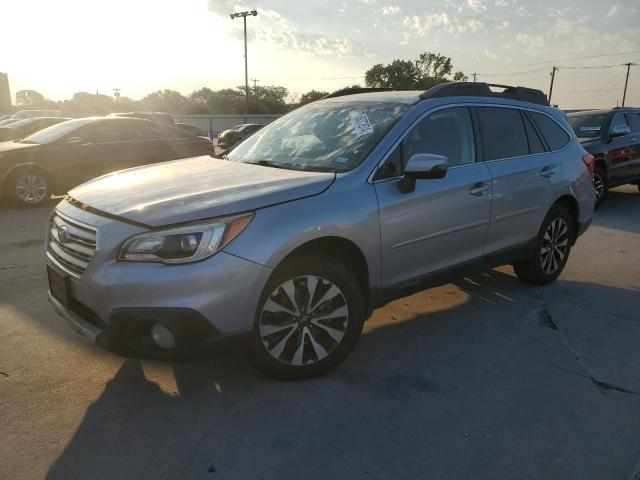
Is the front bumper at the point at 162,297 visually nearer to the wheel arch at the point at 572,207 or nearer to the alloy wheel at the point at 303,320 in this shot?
the alloy wheel at the point at 303,320

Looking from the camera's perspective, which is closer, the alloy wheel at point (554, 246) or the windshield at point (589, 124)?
the alloy wheel at point (554, 246)

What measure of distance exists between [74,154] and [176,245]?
7.26 metres

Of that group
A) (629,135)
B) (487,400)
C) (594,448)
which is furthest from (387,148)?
(629,135)

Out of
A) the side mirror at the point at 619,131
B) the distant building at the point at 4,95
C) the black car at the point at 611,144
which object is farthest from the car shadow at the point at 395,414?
the distant building at the point at 4,95

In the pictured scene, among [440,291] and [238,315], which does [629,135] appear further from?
[238,315]

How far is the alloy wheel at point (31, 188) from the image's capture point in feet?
27.9

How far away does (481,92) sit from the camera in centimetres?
420

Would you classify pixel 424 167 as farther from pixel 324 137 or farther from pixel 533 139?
pixel 533 139

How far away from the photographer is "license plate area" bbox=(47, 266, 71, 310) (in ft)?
9.46

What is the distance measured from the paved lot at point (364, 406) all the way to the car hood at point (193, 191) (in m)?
0.77

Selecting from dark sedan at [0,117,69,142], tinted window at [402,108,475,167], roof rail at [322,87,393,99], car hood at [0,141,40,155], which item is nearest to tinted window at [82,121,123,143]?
car hood at [0,141,40,155]

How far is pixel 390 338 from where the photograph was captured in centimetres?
377

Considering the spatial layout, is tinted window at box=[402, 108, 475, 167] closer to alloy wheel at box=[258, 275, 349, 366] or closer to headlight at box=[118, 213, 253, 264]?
alloy wheel at box=[258, 275, 349, 366]

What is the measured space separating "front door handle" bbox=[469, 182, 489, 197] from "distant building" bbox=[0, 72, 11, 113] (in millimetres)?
57454
